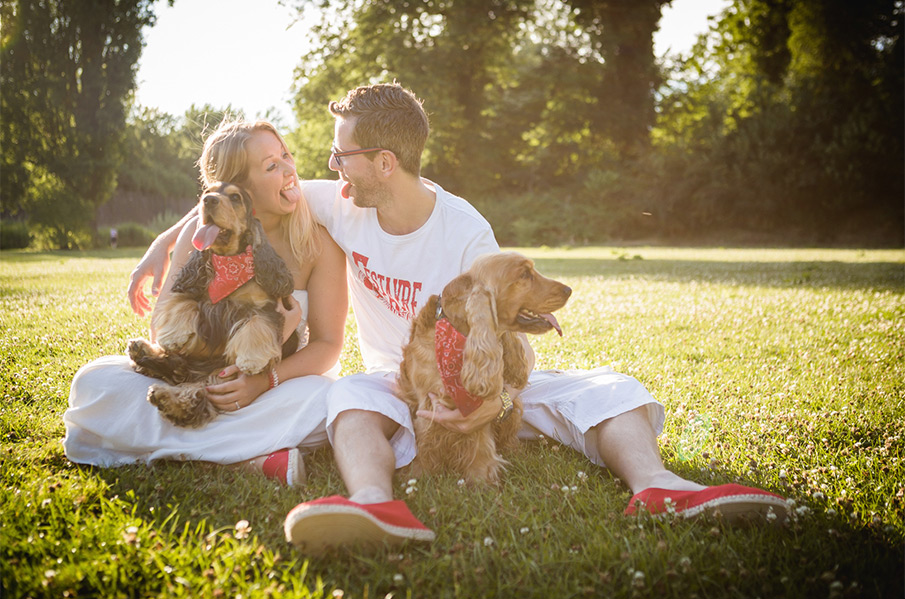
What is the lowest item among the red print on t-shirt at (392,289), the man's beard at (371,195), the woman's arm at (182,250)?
the red print on t-shirt at (392,289)

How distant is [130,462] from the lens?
2982 mm

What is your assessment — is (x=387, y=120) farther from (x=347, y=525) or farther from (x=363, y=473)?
(x=347, y=525)

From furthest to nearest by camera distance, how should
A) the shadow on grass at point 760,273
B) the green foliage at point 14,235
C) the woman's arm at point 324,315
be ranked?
1. the green foliage at point 14,235
2. the shadow on grass at point 760,273
3. the woman's arm at point 324,315

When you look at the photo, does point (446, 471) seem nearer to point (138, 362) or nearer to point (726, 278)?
point (138, 362)

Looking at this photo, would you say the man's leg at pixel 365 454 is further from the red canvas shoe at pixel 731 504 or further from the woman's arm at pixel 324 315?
the red canvas shoe at pixel 731 504

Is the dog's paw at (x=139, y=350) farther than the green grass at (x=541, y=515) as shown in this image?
Yes

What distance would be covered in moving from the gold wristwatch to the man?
0.01 metres

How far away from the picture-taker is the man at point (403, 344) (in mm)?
2521

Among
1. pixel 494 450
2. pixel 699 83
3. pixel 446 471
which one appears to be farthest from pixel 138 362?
pixel 699 83

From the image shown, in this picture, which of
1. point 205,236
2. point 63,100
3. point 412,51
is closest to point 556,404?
point 205,236

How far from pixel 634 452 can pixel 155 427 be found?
2427mm

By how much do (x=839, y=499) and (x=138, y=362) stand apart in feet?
11.4

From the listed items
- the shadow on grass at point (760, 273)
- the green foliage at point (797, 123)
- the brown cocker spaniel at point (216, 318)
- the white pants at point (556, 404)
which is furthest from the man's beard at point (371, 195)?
the green foliage at point (797, 123)

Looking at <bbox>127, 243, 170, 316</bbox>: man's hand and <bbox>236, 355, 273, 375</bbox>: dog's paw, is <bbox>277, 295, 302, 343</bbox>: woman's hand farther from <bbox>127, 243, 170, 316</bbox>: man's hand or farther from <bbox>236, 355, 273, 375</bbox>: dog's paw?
<bbox>127, 243, 170, 316</bbox>: man's hand
